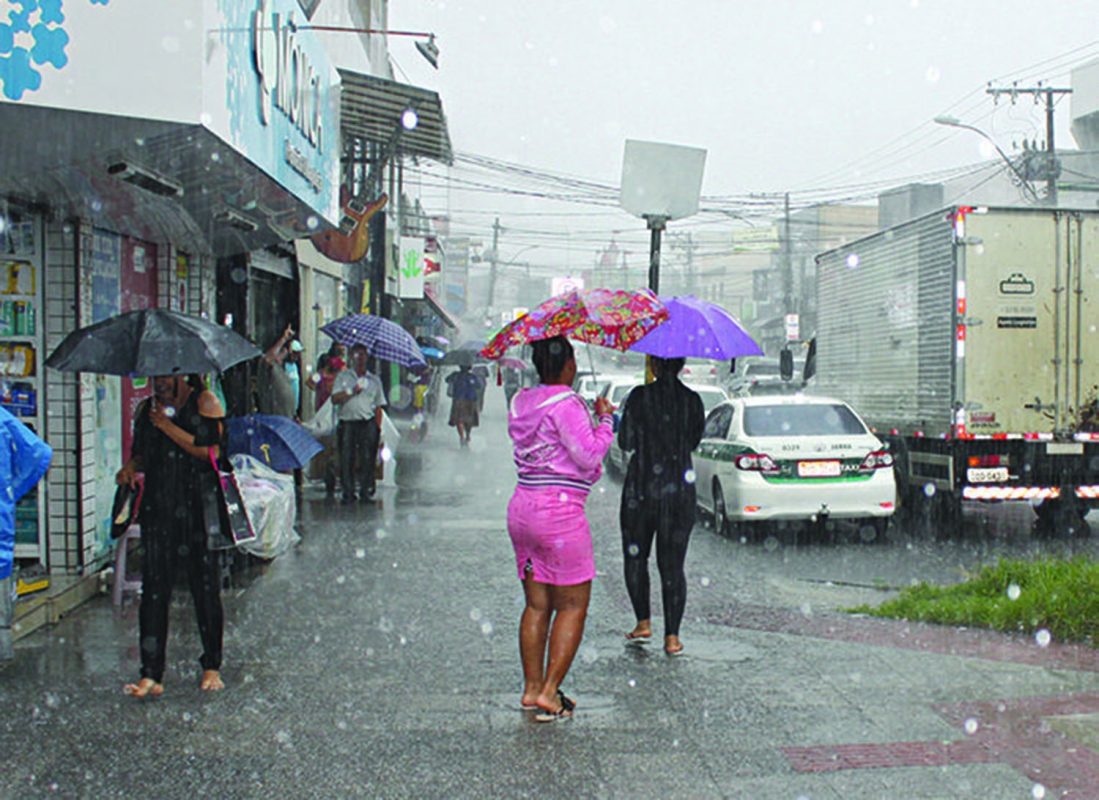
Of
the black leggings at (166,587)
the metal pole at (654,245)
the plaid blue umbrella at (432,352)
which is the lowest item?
the black leggings at (166,587)

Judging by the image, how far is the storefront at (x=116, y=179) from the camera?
655 centimetres

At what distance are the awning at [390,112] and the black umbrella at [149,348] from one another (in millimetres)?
9821

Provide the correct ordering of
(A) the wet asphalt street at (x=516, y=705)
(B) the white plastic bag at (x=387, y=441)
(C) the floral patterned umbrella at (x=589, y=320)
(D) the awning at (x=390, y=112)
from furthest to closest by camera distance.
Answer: (D) the awning at (x=390, y=112) < (B) the white plastic bag at (x=387, y=441) < (C) the floral patterned umbrella at (x=589, y=320) < (A) the wet asphalt street at (x=516, y=705)

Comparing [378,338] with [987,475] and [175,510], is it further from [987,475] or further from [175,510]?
[175,510]

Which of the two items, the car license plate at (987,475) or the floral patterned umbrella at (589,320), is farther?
the car license plate at (987,475)

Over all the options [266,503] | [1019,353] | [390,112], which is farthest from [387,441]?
[1019,353]

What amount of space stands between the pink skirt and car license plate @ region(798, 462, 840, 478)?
657 cm

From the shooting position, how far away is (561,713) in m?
5.83

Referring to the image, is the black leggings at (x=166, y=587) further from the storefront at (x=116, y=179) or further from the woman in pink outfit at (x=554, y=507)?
the storefront at (x=116, y=179)

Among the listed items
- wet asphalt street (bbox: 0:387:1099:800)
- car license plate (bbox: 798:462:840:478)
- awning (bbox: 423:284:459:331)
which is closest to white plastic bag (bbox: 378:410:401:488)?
car license plate (bbox: 798:462:840:478)

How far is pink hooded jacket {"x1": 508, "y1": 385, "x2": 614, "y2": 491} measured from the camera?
18.6 ft

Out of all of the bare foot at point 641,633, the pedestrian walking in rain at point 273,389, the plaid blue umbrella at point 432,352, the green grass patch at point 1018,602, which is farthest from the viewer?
the plaid blue umbrella at point 432,352

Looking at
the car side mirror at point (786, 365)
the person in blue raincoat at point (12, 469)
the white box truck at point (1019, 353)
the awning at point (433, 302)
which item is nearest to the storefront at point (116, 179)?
the person in blue raincoat at point (12, 469)

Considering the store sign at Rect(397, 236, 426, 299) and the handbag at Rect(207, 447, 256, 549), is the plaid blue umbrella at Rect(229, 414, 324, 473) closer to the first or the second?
the handbag at Rect(207, 447, 256, 549)
